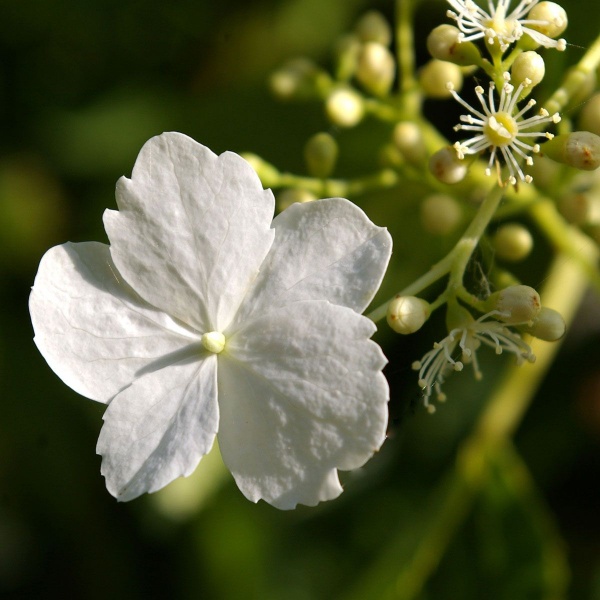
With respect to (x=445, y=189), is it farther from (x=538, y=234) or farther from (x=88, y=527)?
(x=88, y=527)

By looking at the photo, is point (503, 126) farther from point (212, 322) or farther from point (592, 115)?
point (212, 322)

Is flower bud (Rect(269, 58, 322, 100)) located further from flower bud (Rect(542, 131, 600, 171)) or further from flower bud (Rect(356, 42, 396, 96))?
flower bud (Rect(542, 131, 600, 171))

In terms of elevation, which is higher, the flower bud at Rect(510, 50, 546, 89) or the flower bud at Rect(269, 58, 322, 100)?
the flower bud at Rect(510, 50, 546, 89)

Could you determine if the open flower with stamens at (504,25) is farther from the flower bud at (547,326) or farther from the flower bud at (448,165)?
the flower bud at (547,326)

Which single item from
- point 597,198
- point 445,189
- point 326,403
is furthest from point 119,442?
point 597,198

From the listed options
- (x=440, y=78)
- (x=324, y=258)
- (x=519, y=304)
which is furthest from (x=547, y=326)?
(x=440, y=78)

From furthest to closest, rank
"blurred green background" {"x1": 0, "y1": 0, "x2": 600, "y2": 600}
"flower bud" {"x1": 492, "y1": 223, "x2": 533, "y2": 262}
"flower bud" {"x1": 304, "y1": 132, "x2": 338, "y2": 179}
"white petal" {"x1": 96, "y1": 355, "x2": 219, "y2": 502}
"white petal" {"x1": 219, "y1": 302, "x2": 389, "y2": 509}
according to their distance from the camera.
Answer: "blurred green background" {"x1": 0, "y1": 0, "x2": 600, "y2": 600}
"flower bud" {"x1": 304, "y1": 132, "x2": 338, "y2": 179}
"flower bud" {"x1": 492, "y1": 223, "x2": 533, "y2": 262}
"white petal" {"x1": 96, "y1": 355, "x2": 219, "y2": 502}
"white petal" {"x1": 219, "y1": 302, "x2": 389, "y2": 509}

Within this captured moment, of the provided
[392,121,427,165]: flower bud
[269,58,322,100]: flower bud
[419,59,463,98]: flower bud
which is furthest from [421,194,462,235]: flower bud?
[269,58,322,100]: flower bud
